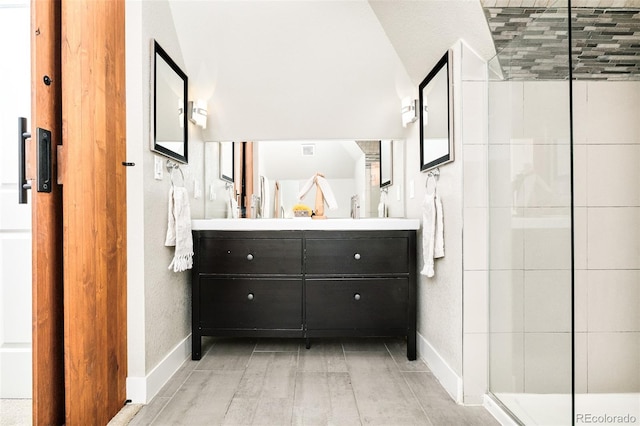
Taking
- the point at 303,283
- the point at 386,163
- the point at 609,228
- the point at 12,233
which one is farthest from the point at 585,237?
the point at 12,233

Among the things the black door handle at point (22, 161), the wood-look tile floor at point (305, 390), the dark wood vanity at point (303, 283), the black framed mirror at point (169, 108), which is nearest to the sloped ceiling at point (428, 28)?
the dark wood vanity at point (303, 283)

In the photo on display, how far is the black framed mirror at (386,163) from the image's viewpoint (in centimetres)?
285

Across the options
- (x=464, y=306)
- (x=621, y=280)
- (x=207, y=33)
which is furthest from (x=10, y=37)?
(x=621, y=280)

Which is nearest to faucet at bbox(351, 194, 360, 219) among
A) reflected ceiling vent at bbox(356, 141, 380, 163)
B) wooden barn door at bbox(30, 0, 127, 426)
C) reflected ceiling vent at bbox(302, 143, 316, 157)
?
reflected ceiling vent at bbox(356, 141, 380, 163)

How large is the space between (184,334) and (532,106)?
224 centimetres

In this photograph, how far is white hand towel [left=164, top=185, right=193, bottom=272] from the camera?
2072 mm

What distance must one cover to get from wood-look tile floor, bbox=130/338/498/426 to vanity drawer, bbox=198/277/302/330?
226 millimetres

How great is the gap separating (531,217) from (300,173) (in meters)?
1.77

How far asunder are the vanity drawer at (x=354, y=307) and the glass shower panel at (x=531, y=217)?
0.67 meters

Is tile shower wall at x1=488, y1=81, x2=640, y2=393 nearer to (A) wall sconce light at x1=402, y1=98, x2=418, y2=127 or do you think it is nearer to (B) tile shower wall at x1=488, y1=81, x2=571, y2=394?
(B) tile shower wall at x1=488, y1=81, x2=571, y2=394

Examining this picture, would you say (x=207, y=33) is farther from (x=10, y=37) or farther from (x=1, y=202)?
→ (x=1, y=202)

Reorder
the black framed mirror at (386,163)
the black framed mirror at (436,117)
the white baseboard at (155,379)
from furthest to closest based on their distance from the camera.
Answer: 1. the black framed mirror at (386,163)
2. the black framed mirror at (436,117)
3. the white baseboard at (155,379)

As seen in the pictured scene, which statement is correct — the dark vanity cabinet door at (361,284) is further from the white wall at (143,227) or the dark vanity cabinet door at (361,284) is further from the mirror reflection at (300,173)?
the white wall at (143,227)

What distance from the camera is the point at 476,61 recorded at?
71.2 inches
